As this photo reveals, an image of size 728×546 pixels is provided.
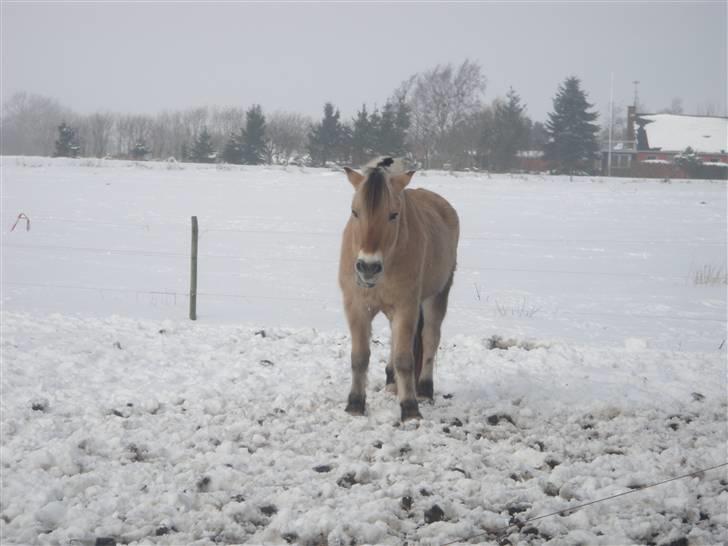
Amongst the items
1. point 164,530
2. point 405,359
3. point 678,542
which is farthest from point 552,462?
point 164,530

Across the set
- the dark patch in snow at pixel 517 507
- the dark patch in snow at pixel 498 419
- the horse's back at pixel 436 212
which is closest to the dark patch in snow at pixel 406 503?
the dark patch in snow at pixel 517 507

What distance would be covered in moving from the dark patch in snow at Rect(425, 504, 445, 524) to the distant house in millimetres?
54644

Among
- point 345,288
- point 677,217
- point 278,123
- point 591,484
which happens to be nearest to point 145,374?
point 345,288

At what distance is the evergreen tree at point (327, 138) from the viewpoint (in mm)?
42406

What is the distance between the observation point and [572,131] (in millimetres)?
52312

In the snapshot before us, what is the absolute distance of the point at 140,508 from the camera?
3557mm

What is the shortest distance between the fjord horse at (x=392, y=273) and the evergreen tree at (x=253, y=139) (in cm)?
4326

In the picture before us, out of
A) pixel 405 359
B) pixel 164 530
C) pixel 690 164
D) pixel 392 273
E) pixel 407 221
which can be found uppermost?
pixel 690 164

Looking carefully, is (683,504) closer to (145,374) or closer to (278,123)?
(145,374)

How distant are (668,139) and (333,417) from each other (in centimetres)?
5970

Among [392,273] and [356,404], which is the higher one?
[392,273]

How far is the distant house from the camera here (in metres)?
56.1

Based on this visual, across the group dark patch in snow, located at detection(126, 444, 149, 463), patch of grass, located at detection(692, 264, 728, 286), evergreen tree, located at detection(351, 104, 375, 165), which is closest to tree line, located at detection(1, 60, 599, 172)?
evergreen tree, located at detection(351, 104, 375, 165)

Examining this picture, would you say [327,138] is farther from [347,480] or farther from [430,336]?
[347,480]
